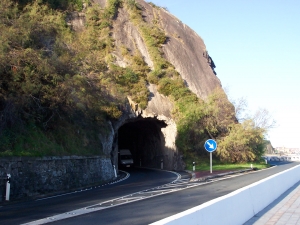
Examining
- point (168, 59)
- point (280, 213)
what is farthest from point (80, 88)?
point (168, 59)

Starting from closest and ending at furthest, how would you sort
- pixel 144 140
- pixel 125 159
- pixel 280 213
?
pixel 280 213
pixel 125 159
pixel 144 140

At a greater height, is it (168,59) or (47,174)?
(168,59)

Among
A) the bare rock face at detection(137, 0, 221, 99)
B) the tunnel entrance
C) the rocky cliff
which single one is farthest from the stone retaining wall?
the bare rock face at detection(137, 0, 221, 99)

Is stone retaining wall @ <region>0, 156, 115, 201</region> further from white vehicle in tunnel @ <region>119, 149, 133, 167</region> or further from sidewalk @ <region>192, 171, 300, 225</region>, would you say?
white vehicle in tunnel @ <region>119, 149, 133, 167</region>

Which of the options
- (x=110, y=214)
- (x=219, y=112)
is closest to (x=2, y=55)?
(x=110, y=214)

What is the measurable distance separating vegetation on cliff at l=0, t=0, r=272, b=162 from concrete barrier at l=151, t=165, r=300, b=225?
436 inches

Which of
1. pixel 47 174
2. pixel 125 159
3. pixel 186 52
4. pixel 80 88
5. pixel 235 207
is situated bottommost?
pixel 235 207

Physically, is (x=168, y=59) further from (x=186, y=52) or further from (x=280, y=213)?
(x=280, y=213)

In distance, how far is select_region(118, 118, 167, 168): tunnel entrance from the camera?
1779 inches

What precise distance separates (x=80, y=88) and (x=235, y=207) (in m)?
19.3

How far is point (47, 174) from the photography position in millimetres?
19406

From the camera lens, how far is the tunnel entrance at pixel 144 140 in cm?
4520

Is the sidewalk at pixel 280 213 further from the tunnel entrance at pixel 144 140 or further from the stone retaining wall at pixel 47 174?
the tunnel entrance at pixel 144 140

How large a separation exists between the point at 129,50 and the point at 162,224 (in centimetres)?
4169
